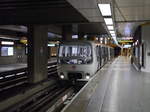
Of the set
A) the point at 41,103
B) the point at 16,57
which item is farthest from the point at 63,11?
the point at 16,57

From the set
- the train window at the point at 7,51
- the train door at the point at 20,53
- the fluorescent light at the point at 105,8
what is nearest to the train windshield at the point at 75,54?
the fluorescent light at the point at 105,8

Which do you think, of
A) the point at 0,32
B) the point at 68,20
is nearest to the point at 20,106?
the point at 68,20

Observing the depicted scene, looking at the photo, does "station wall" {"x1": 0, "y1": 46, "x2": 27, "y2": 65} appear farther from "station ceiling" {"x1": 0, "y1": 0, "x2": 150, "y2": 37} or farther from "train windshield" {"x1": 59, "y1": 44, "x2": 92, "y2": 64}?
"train windshield" {"x1": 59, "y1": 44, "x2": 92, "y2": 64}

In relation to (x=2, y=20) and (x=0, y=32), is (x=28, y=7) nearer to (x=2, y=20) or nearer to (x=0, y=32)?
(x=2, y=20)

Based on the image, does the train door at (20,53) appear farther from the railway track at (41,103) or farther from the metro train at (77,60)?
the metro train at (77,60)

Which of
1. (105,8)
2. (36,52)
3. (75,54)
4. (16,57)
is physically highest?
(105,8)

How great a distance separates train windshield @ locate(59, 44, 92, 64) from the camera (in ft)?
44.1

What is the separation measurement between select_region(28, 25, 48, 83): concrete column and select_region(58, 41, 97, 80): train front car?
1.54 metres

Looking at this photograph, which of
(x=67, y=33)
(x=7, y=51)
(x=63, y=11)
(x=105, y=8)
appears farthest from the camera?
(x=7, y=51)

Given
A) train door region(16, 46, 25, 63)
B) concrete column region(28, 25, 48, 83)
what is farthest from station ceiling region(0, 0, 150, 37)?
train door region(16, 46, 25, 63)

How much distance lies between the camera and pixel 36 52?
1449cm

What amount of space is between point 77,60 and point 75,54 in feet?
1.19

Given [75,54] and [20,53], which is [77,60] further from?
Answer: [20,53]

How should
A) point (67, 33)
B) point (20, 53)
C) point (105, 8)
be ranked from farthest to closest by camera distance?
point (20, 53) → point (67, 33) → point (105, 8)
